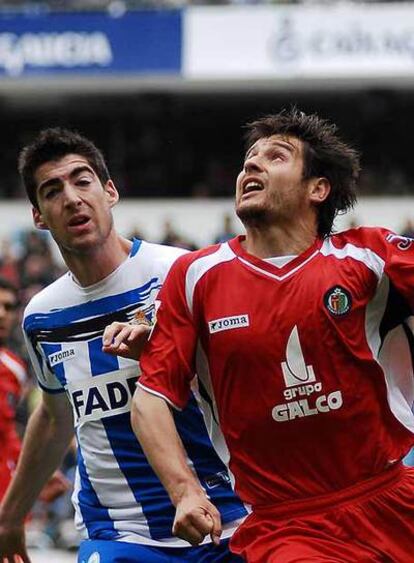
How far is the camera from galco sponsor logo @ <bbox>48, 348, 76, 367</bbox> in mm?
5508

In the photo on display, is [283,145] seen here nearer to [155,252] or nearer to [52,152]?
[155,252]

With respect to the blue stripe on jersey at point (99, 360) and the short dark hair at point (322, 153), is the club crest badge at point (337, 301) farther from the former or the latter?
the blue stripe on jersey at point (99, 360)

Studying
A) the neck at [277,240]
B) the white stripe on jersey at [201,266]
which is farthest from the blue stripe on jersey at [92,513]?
the neck at [277,240]

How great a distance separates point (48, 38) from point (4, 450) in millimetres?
16399

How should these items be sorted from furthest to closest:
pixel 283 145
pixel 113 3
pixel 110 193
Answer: pixel 113 3
pixel 110 193
pixel 283 145

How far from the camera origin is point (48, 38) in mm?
24109

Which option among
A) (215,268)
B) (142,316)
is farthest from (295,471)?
(142,316)

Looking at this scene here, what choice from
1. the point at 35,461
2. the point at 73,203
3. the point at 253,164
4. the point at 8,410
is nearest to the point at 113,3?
the point at 8,410

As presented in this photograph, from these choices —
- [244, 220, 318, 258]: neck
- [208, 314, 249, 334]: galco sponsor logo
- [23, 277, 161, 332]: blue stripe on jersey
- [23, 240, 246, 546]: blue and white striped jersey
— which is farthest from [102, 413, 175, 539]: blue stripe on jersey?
[244, 220, 318, 258]: neck

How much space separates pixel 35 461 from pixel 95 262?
93 centimetres

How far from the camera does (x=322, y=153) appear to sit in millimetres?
4840

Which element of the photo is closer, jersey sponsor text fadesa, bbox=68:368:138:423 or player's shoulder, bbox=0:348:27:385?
jersey sponsor text fadesa, bbox=68:368:138:423

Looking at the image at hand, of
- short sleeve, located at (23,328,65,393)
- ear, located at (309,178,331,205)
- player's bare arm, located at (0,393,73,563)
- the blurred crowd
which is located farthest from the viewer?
the blurred crowd

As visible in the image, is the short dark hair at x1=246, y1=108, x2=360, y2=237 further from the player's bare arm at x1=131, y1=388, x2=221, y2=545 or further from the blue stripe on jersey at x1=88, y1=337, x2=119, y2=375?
the blue stripe on jersey at x1=88, y1=337, x2=119, y2=375
